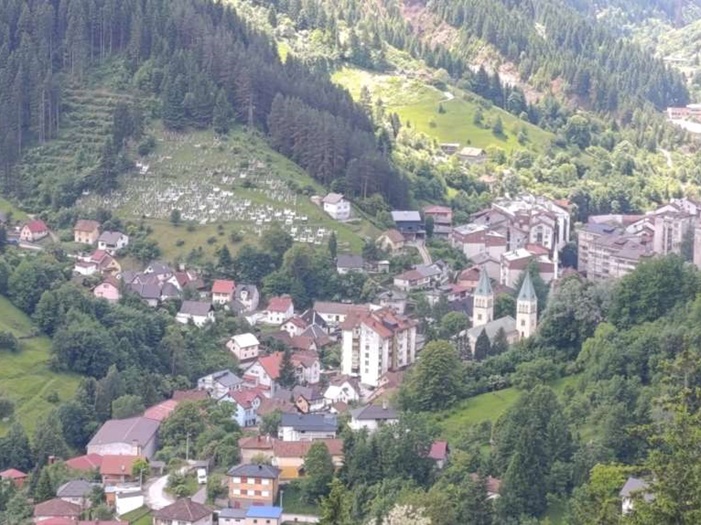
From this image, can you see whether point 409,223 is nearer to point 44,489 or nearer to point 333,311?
point 333,311

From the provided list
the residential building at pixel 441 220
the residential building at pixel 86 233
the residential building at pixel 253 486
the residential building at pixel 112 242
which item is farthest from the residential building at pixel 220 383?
the residential building at pixel 441 220

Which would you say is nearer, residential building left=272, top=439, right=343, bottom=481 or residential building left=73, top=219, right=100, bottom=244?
residential building left=272, top=439, right=343, bottom=481

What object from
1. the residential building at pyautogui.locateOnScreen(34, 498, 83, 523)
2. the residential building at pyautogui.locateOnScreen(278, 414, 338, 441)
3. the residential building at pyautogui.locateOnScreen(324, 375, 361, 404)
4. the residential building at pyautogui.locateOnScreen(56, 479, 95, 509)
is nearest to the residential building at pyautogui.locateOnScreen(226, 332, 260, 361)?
the residential building at pyautogui.locateOnScreen(324, 375, 361, 404)

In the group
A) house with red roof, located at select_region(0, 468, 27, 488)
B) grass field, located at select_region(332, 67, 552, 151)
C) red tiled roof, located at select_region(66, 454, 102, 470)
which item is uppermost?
red tiled roof, located at select_region(66, 454, 102, 470)

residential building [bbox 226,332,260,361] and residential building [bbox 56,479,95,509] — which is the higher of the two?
residential building [bbox 56,479,95,509]

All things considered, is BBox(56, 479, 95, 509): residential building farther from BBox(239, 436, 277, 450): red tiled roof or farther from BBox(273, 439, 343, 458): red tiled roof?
BBox(273, 439, 343, 458): red tiled roof

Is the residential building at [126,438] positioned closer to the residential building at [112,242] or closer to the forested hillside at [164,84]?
the residential building at [112,242]
